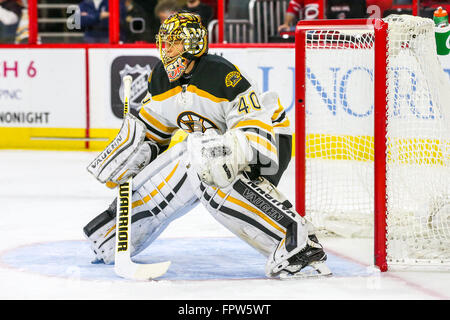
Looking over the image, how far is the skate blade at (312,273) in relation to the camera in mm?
2930

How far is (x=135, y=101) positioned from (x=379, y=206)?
415cm

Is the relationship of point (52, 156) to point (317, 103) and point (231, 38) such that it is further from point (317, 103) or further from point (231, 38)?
point (317, 103)

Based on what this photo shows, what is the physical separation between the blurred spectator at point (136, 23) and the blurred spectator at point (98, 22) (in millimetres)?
48

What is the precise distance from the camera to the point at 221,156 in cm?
282

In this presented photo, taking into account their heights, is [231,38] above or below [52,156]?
above

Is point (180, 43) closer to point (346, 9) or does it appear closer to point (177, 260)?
point (177, 260)

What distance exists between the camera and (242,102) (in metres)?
2.90

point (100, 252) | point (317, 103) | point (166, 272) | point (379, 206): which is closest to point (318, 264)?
point (379, 206)

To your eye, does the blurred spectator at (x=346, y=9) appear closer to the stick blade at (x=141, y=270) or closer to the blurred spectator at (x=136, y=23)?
the blurred spectator at (x=136, y=23)

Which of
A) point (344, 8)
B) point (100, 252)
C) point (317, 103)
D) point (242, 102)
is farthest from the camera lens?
point (344, 8)

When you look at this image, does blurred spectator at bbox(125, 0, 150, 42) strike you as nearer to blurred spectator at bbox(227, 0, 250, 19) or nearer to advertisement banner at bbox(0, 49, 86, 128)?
advertisement banner at bbox(0, 49, 86, 128)

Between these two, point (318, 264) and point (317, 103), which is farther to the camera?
point (317, 103)

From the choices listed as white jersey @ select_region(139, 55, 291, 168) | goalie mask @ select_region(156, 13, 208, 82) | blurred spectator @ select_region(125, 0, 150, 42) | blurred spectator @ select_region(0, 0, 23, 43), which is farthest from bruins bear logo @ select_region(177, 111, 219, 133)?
blurred spectator @ select_region(0, 0, 23, 43)

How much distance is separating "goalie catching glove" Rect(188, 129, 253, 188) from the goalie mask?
30 centimetres
